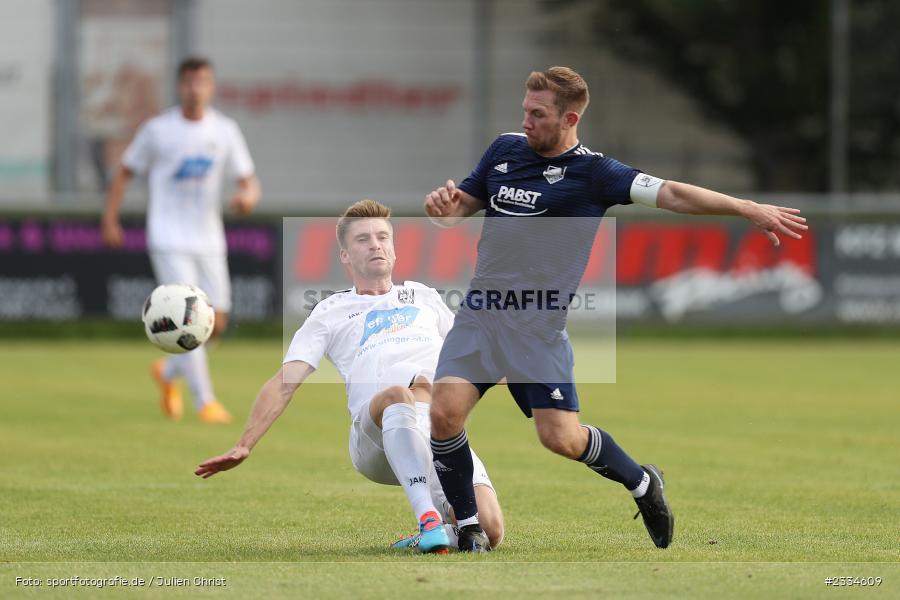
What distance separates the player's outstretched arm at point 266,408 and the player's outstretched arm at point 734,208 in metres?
1.72

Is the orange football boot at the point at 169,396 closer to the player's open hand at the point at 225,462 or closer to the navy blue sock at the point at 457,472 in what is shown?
the navy blue sock at the point at 457,472

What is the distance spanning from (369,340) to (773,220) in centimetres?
187

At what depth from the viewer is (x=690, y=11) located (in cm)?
2619

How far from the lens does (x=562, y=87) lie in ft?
21.7

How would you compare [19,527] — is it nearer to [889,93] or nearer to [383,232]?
[383,232]

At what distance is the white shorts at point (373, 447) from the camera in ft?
22.1

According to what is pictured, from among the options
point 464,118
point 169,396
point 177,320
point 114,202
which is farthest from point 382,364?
point 464,118

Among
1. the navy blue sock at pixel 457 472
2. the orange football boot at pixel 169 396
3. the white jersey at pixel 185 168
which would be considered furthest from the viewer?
the white jersey at pixel 185 168

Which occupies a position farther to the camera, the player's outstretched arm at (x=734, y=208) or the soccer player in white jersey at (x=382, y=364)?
the soccer player in white jersey at (x=382, y=364)

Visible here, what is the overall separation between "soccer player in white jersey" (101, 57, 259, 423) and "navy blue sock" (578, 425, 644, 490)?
6126 millimetres

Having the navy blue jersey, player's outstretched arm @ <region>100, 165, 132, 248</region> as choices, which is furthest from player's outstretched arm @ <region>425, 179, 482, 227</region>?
player's outstretched arm @ <region>100, 165, 132, 248</region>

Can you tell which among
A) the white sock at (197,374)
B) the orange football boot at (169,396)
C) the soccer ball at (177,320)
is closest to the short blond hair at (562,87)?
the soccer ball at (177,320)

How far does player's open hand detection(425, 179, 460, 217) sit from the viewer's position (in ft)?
22.0

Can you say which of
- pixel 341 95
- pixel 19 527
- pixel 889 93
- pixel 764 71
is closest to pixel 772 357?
pixel 889 93
